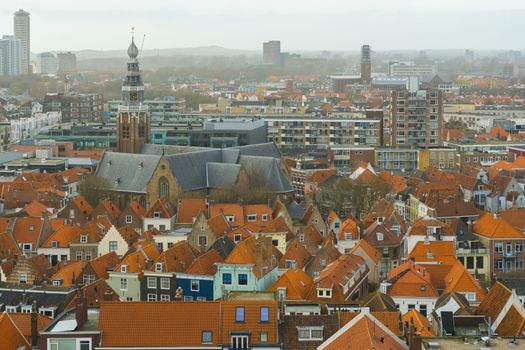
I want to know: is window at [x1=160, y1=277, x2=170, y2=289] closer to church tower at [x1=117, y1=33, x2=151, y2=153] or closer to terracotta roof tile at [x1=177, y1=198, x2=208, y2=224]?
terracotta roof tile at [x1=177, y1=198, x2=208, y2=224]

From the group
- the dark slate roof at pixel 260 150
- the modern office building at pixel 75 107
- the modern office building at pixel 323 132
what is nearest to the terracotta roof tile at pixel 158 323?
the dark slate roof at pixel 260 150

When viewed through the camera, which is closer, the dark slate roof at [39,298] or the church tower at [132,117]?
the dark slate roof at [39,298]

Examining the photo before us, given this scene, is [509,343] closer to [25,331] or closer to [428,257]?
[25,331]

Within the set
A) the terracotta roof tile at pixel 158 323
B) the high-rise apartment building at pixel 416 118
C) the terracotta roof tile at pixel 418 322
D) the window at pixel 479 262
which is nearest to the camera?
the terracotta roof tile at pixel 158 323

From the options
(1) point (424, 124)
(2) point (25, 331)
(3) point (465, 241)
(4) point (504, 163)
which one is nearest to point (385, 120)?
(1) point (424, 124)

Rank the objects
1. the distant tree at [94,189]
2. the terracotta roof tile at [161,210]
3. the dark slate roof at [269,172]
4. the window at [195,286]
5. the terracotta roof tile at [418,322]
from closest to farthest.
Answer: the terracotta roof tile at [418,322], the window at [195,286], the terracotta roof tile at [161,210], the distant tree at [94,189], the dark slate roof at [269,172]

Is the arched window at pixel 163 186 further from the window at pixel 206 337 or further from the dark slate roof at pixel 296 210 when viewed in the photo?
the window at pixel 206 337

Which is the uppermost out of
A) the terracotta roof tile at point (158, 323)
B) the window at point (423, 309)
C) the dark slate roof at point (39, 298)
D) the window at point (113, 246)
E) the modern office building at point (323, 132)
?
the modern office building at point (323, 132)
